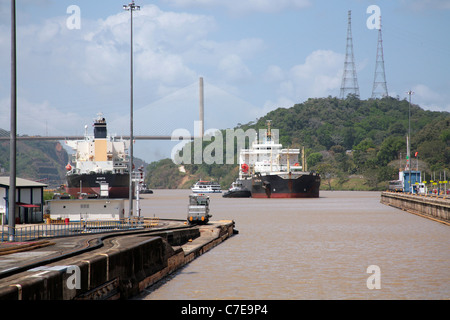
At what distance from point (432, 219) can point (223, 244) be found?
82.0 feet

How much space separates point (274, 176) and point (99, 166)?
32235 mm

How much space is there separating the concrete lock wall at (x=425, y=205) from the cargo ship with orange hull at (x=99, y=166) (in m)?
50.1

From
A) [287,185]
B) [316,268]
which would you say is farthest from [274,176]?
[316,268]

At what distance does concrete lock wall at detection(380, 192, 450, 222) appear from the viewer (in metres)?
47.5

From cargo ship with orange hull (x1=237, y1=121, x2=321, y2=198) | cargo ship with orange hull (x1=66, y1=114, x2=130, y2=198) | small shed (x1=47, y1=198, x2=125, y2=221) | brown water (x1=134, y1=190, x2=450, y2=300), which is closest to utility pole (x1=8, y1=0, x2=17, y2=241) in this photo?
brown water (x1=134, y1=190, x2=450, y2=300)

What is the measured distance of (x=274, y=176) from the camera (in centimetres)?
11162

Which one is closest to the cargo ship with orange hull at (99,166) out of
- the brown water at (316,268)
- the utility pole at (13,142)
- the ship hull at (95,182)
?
the ship hull at (95,182)

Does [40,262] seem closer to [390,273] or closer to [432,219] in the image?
[390,273]

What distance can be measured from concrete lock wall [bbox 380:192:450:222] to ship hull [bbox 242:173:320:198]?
99.7 feet

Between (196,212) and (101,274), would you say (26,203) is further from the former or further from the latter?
(101,274)

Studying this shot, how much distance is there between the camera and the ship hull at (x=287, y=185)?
368 feet

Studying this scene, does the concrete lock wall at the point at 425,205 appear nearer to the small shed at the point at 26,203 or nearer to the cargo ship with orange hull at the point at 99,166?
the small shed at the point at 26,203

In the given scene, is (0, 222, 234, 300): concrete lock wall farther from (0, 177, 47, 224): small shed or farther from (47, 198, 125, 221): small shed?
(0, 177, 47, 224): small shed

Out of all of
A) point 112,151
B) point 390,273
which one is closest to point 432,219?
point 390,273
